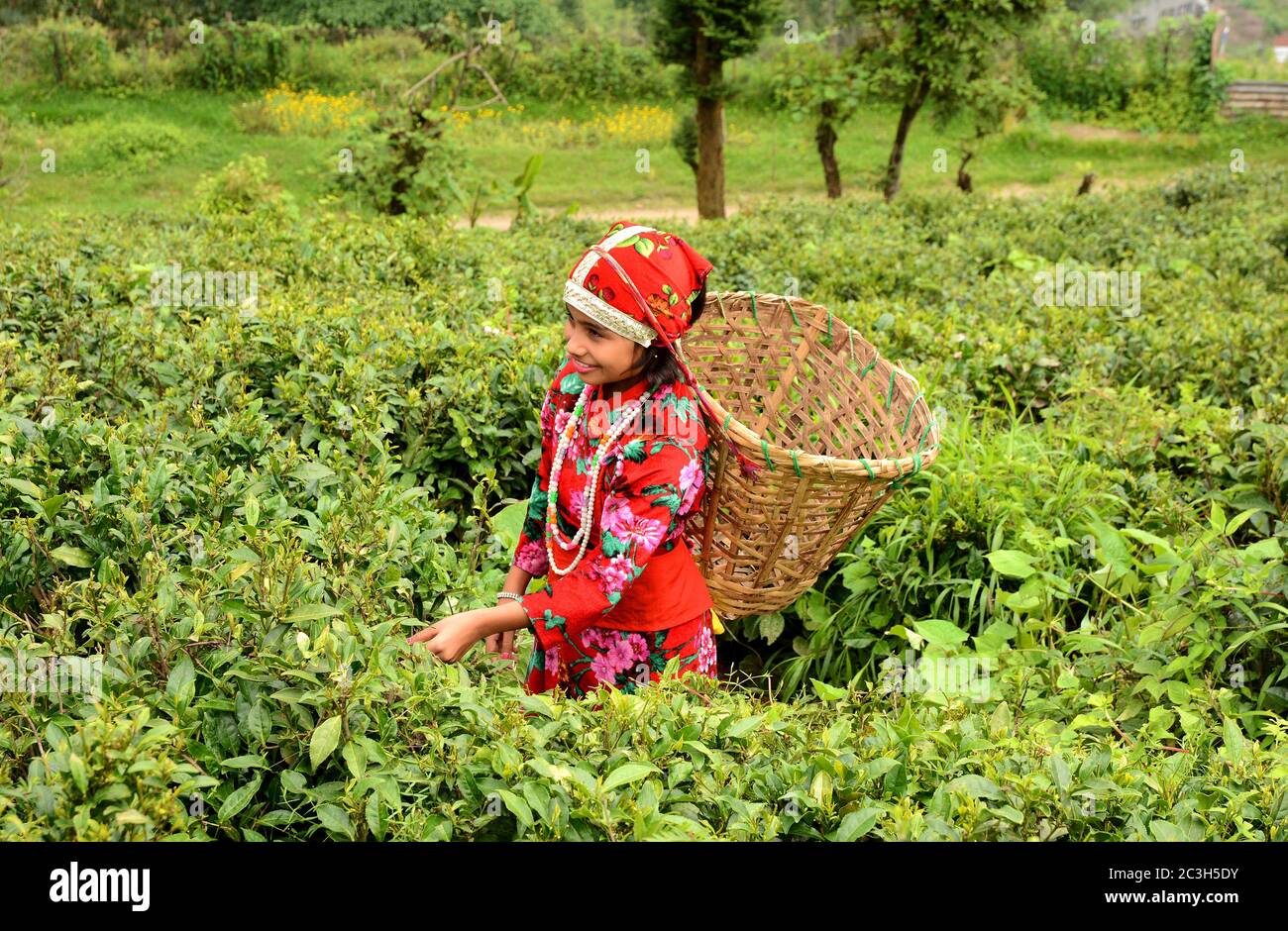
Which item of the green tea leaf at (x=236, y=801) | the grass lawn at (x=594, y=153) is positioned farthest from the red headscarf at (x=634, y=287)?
the grass lawn at (x=594, y=153)

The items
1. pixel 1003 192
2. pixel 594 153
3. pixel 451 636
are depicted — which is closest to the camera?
pixel 451 636

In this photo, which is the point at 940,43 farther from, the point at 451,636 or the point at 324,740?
the point at 324,740

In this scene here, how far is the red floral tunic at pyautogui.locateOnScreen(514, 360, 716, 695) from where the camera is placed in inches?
101

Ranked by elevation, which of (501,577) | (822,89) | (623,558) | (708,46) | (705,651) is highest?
(708,46)

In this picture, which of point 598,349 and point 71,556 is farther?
point 598,349

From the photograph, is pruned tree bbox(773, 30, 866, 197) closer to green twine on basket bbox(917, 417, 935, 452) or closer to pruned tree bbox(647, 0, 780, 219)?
pruned tree bbox(647, 0, 780, 219)

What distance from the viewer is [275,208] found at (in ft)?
26.7

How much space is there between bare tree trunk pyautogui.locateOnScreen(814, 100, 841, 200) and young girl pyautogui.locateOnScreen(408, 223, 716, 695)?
37.8ft

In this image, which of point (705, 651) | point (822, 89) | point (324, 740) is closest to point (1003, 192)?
point (822, 89)

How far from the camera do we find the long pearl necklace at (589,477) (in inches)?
104

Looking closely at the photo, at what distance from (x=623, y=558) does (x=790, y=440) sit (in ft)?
4.09

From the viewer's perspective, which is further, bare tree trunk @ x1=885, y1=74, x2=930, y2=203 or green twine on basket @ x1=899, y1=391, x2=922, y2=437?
bare tree trunk @ x1=885, y1=74, x2=930, y2=203

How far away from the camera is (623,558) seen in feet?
8.34

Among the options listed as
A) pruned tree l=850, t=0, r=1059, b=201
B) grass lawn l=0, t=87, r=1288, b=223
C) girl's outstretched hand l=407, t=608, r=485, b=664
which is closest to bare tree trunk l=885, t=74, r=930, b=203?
pruned tree l=850, t=0, r=1059, b=201
